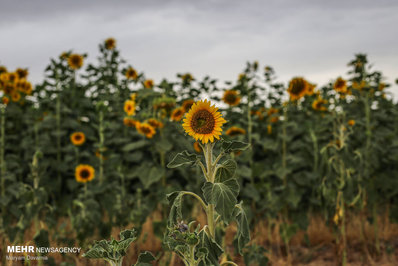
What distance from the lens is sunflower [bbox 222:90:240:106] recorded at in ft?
14.4

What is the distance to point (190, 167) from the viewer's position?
3.05 metres

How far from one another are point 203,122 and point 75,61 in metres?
4.21

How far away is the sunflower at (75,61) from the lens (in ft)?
17.4

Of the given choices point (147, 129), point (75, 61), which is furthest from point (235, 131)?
point (75, 61)

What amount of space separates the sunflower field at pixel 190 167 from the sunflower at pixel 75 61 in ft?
0.04

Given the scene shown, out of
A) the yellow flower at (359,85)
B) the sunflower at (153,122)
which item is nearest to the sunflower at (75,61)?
the sunflower at (153,122)

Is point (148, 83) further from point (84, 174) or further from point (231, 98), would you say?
point (84, 174)

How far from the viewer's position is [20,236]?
11.1 feet

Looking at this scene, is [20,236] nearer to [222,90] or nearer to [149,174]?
[149,174]

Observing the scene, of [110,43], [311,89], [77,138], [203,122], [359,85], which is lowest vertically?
[203,122]

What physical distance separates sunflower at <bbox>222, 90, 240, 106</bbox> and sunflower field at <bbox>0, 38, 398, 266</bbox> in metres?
0.01

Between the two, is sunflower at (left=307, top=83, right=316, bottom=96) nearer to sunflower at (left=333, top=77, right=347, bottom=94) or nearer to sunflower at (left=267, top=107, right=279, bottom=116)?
sunflower at (left=267, top=107, right=279, bottom=116)

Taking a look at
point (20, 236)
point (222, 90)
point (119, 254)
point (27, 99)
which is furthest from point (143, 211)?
point (27, 99)

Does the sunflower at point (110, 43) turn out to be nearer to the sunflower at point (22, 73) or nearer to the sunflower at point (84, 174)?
the sunflower at point (22, 73)
